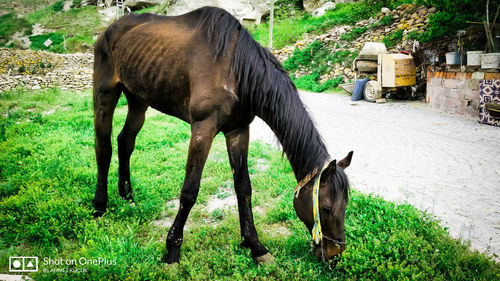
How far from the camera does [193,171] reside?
249 cm

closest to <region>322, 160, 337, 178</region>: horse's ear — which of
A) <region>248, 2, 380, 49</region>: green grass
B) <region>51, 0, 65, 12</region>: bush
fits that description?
<region>248, 2, 380, 49</region>: green grass

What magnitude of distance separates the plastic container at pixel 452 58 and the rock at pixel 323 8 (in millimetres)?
17028

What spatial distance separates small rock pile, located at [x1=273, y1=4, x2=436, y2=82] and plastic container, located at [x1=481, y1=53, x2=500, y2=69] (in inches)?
148

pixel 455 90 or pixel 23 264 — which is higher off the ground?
pixel 455 90

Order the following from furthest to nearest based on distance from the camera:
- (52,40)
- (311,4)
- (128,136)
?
(52,40) → (311,4) → (128,136)

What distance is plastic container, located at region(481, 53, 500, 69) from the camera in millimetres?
7473

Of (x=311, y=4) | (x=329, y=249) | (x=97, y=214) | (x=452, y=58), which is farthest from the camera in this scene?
(x=311, y=4)

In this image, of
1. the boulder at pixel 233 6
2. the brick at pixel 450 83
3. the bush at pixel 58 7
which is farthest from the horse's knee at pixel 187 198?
the bush at pixel 58 7

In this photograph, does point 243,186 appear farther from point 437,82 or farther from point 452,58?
point 437,82

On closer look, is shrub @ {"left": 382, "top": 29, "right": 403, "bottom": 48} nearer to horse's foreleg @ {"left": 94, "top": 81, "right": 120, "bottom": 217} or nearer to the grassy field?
the grassy field

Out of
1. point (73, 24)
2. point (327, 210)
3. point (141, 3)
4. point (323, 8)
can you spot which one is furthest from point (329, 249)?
point (141, 3)

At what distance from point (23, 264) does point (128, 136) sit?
1659mm

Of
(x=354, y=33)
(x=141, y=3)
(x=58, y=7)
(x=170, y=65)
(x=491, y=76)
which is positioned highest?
(x=58, y=7)

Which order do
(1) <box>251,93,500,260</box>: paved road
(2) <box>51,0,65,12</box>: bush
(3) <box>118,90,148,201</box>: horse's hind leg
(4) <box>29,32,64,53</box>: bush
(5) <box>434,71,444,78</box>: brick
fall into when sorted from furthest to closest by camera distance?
(2) <box>51,0,65,12</box>: bush → (4) <box>29,32,64,53</box>: bush → (5) <box>434,71,444,78</box>: brick → (3) <box>118,90,148,201</box>: horse's hind leg → (1) <box>251,93,500,260</box>: paved road
